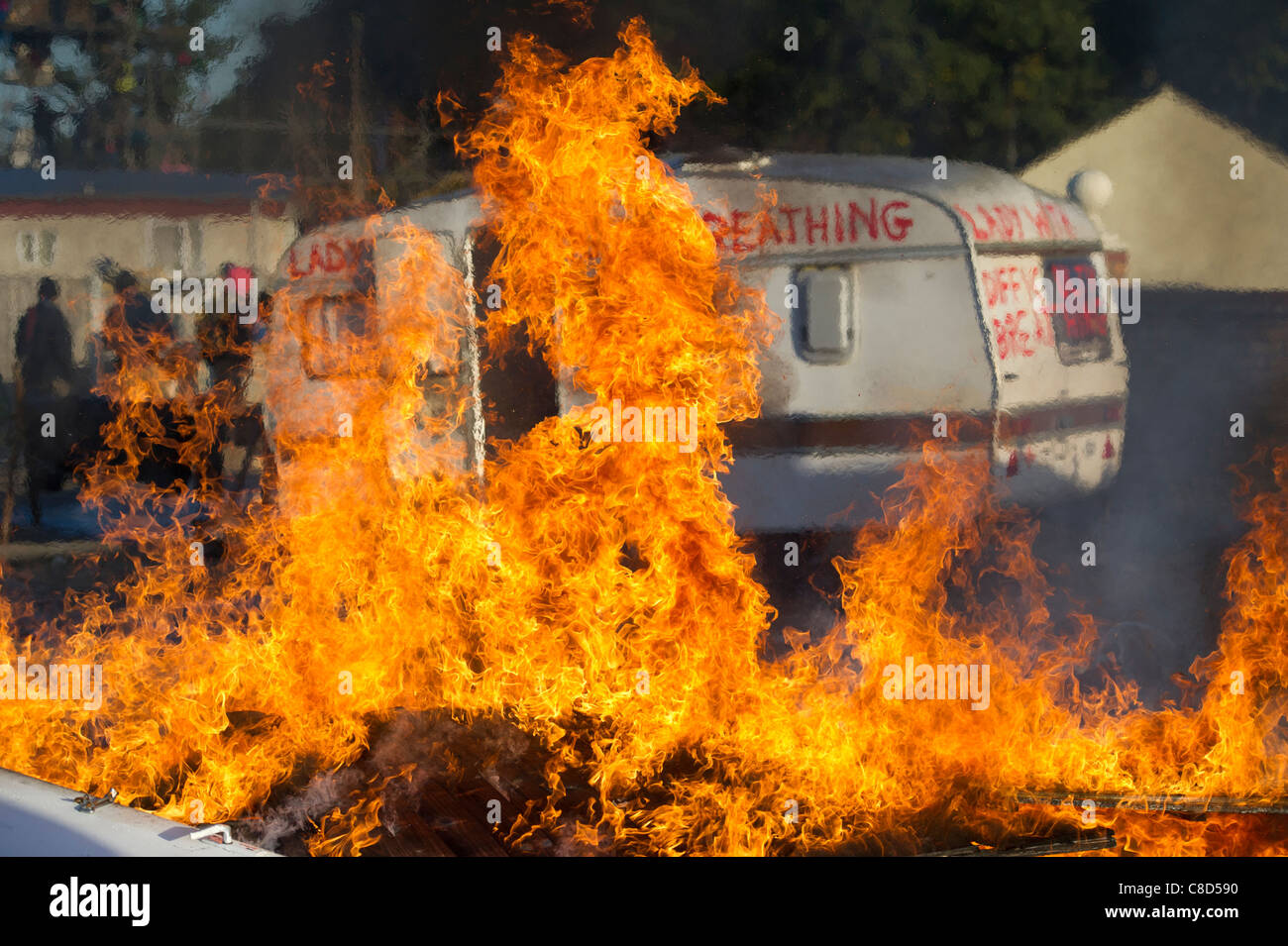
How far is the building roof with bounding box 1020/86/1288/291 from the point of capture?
5.39 m

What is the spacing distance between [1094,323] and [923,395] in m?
1.07

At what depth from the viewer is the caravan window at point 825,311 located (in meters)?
4.95

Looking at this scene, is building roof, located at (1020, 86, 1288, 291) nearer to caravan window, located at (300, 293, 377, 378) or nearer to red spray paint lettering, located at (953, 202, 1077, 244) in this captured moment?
red spray paint lettering, located at (953, 202, 1077, 244)

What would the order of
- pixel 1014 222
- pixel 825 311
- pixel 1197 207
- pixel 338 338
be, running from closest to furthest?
pixel 825 311
pixel 1014 222
pixel 1197 207
pixel 338 338

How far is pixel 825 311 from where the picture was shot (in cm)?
499

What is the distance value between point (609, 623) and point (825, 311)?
78.8 inches

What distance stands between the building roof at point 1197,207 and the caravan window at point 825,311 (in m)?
1.37

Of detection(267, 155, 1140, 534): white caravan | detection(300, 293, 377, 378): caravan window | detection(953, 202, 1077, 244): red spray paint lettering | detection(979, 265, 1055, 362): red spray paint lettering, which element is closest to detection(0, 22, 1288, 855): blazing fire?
detection(300, 293, 377, 378): caravan window

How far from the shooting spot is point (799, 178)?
16.5ft

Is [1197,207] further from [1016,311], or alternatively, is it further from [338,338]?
[338,338]

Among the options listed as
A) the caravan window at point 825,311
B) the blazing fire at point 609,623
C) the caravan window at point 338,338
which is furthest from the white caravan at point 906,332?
the caravan window at point 338,338

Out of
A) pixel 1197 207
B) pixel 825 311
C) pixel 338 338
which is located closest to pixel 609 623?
pixel 825 311
